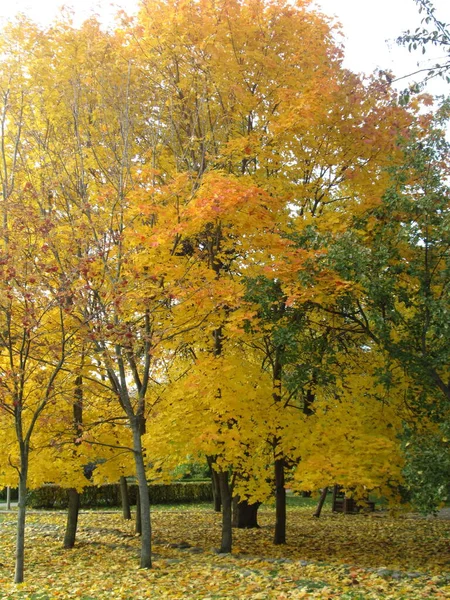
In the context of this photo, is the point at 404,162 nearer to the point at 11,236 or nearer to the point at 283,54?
the point at 283,54

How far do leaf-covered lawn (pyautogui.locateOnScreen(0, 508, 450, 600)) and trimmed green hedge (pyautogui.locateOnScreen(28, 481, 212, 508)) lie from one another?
7.45m

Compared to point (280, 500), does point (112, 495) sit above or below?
below

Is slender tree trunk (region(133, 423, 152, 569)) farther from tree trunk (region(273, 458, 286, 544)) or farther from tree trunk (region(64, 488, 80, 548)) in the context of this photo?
tree trunk (region(273, 458, 286, 544))

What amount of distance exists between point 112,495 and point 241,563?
1848 cm

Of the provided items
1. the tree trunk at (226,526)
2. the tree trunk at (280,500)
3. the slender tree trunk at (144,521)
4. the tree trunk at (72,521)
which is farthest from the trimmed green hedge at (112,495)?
the slender tree trunk at (144,521)

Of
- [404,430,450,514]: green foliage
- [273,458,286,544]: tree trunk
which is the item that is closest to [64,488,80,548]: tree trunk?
[273,458,286,544]: tree trunk

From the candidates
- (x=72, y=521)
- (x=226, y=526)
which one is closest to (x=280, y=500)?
(x=226, y=526)

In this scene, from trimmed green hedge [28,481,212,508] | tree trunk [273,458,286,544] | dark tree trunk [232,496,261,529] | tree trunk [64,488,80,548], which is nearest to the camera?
tree trunk [64,488,80,548]

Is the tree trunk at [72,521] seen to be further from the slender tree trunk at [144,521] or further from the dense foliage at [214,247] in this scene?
the slender tree trunk at [144,521]

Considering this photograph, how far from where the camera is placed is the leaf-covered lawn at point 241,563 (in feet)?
22.9

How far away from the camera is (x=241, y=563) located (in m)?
9.17

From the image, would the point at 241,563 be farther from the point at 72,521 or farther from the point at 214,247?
the point at 214,247

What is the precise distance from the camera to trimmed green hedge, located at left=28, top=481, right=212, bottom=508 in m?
24.7

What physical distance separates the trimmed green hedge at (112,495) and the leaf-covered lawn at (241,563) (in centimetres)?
745
